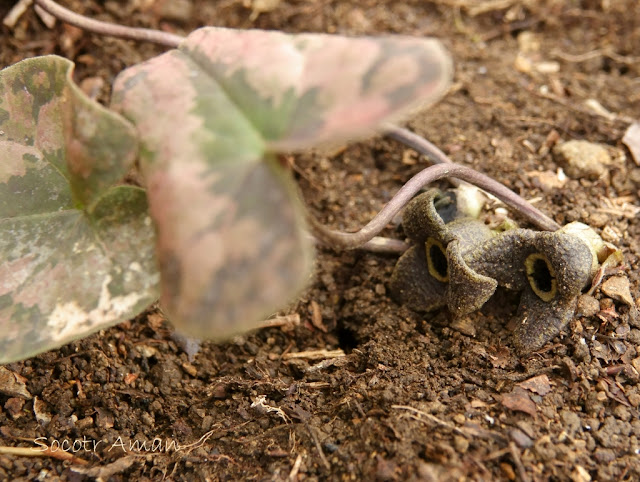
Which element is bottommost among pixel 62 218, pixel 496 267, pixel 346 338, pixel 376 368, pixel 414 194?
pixel 346 338

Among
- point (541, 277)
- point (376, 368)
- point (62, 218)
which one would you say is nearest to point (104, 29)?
point (62, 218)

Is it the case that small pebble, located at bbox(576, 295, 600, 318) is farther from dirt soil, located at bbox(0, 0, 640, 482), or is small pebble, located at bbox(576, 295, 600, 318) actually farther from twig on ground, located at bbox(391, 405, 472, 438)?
twig on ground, located at bbox(391, 405, 472, 438)

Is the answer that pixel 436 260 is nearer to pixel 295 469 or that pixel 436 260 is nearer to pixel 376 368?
pixel 376 368

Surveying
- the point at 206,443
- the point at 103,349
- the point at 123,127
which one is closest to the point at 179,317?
the point at 123,127

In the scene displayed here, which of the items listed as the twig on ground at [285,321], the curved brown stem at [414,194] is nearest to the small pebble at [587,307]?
the curved brown stem at [414,194]

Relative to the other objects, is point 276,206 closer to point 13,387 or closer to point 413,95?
point 413,95

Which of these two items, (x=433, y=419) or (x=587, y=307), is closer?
(x=433, y=419)

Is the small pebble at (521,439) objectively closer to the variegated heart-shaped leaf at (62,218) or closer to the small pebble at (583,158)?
the variegated heart-shaped leaf at (62,218)

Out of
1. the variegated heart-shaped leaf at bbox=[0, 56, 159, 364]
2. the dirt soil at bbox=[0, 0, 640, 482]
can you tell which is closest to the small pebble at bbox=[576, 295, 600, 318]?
the dirt soil at bbox=[0, 0, 640, 482]
